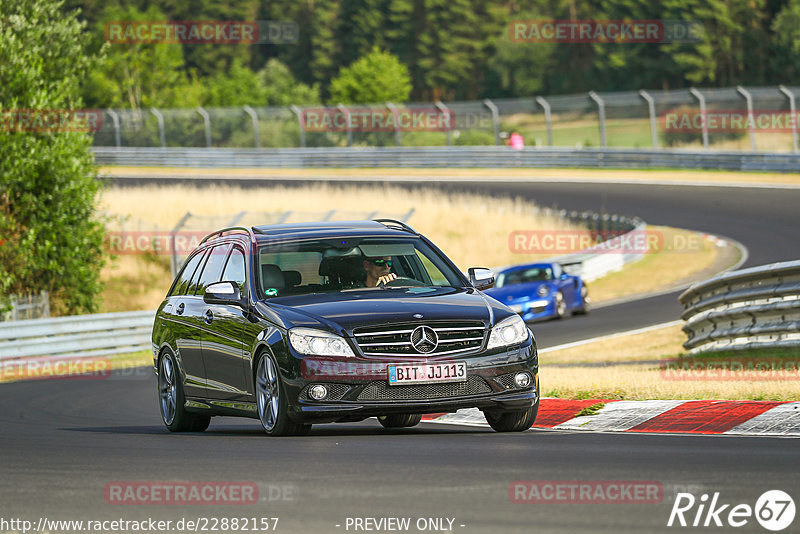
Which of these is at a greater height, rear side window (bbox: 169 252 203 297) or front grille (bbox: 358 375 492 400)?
rear side window (bbox: 169 252 203 297)

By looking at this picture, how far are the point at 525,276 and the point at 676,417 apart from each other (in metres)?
17.3

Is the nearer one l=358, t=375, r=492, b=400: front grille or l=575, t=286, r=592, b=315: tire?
l=358, t=375, r=492, b=400: front grille

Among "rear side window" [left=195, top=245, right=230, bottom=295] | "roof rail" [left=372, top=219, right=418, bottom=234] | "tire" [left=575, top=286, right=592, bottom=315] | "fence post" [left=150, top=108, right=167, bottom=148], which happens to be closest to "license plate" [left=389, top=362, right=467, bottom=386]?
"roof rail" [left=372, top=219, right=418, bottom=234]

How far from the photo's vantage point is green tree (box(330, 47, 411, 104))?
77688 mm

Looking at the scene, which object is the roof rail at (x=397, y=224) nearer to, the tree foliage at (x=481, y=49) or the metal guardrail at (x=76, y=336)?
the metal guardrail at (x=76, y=336)

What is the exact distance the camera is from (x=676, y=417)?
9.51 meters

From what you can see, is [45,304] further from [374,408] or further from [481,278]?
[374,408]

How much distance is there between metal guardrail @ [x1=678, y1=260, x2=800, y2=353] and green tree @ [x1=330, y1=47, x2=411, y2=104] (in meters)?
60.6

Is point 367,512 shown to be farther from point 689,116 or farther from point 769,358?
point 689,116

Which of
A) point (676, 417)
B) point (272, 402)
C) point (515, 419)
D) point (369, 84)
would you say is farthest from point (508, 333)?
point (369, 84)

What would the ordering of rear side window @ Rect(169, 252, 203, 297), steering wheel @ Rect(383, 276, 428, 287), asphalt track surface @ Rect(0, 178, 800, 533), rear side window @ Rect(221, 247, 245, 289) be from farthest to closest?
rear side window @ Rect(169, 252, 203, 297) → rear side window @ Rect(221, 247, 245, 289) → steering wheel @ Rect(383, 276, 428, 287) → asphalt track surface @ Rect(0, 178, 800, 533)

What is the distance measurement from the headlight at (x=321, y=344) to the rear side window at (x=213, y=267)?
6.62 feet

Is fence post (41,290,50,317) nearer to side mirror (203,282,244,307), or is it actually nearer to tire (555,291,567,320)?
tire (555,291,567,320)

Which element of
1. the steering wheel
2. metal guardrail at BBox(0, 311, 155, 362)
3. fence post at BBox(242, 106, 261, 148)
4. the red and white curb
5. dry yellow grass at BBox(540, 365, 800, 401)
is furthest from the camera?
fence post at BBox(242, 106, 261, 148)
